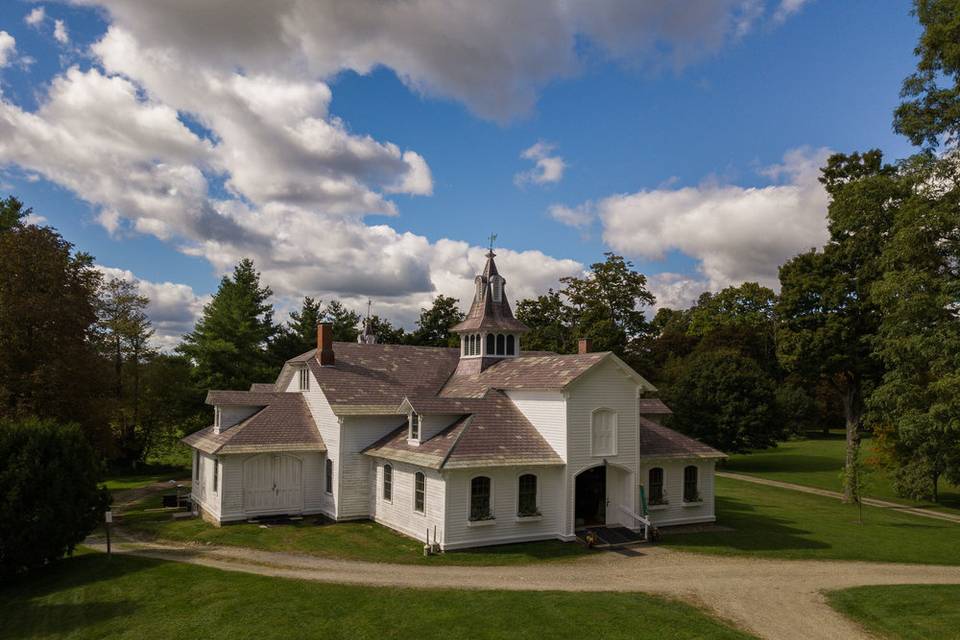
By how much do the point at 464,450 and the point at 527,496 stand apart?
10.6 feet

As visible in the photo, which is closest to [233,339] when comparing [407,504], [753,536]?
[407,504]

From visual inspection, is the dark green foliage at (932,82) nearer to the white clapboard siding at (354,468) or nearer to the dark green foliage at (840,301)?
the dark green foliage at (840,301)

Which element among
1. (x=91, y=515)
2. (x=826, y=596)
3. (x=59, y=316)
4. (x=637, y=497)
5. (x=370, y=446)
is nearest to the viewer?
(x=826, y=596)

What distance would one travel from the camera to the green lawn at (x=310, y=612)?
15.3 m

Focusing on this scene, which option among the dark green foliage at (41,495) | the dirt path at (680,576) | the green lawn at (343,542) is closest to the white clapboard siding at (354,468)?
the green lawn at (343,542)

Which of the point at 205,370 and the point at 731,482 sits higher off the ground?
the point at 205,370

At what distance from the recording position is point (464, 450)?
2362 centimetres

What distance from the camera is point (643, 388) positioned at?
27.0 meters

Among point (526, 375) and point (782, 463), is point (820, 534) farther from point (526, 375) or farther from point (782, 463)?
point (782, 463)

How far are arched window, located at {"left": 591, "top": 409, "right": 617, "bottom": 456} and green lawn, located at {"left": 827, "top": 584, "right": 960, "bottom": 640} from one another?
9.11 meters

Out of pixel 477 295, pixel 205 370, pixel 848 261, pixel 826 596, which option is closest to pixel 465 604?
pixel 826 596

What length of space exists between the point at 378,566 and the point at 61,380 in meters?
20.0

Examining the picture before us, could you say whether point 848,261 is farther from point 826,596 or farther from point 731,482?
point 826,596

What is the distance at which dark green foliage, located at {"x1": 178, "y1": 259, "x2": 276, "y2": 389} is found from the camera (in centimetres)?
5069
